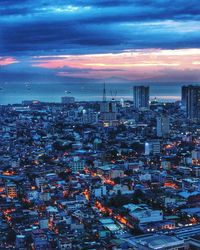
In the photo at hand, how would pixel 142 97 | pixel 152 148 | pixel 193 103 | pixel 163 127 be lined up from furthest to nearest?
pixel 142 97
pixel 193 103
pixel 163 127
pixel 152 148

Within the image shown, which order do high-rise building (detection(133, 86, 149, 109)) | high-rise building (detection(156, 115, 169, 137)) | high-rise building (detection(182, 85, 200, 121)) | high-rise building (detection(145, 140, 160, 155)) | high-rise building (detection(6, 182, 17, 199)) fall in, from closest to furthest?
high-rise building (detection(6, 182, 17, 199)), high-rise building (detection(145, 140, 160, 155)), high-rise building (detection(156, 115, 169, 137)), high-rise building (detection(182, 85, 200, 121)), high-rise building (detection(133, 86, 149, 109))

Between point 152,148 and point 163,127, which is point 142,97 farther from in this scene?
point 152,148

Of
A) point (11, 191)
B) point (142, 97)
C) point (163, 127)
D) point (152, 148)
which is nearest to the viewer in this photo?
point (11, 191)

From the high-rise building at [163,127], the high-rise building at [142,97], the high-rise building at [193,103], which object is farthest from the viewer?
the high-rise building at [142,97]

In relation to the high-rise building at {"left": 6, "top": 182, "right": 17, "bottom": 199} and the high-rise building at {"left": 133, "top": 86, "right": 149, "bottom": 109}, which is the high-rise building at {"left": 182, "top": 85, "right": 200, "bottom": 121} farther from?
the high-rise building at {"left": 6, "top": 182, "right": 17, "bottom": 199}

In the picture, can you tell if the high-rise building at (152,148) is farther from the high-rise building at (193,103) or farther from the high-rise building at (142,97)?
the high-rise building at (142,97)

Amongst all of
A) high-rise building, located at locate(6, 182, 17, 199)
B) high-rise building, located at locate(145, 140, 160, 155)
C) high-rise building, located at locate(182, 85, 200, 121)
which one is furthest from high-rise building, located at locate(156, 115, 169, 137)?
high-rise building, located at locate(6, 182, 17, 199)

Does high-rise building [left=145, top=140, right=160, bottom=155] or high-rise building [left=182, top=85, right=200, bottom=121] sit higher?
high-rise building [left=182, top=85, right=200, bottom=121]

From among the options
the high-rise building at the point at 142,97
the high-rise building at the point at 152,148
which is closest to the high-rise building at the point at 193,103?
the high-rise building at the point at 142,97

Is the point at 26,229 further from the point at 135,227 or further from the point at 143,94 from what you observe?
the point at 143,94

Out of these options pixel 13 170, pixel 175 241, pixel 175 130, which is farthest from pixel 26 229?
pixel 175 130

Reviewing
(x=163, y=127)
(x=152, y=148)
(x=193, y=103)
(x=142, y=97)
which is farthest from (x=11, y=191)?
(x=142, y=97)
